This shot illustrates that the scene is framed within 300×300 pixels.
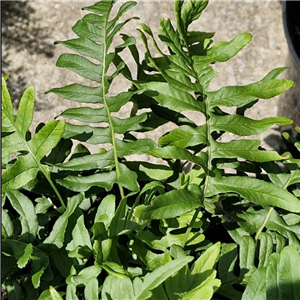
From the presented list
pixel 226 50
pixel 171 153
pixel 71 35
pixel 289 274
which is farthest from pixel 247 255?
pixel 71 35

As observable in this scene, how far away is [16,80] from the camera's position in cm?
165

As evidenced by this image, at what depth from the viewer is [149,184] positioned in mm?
799

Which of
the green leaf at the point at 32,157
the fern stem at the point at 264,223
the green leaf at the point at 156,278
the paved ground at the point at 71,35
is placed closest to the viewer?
the green leaf at the point at 156,278

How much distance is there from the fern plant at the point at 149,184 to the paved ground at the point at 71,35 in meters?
0.77

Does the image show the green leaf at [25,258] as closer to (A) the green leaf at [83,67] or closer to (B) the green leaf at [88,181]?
(B) the green leaf at [88,181]

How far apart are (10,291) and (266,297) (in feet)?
1.39

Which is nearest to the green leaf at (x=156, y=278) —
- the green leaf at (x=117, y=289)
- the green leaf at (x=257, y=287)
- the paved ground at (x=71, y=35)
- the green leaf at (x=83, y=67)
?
the green leaf at (x=117, y=289)

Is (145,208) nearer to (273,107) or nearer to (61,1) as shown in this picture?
(273,107)

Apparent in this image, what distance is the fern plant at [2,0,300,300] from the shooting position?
752mm

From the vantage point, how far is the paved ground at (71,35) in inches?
64.9

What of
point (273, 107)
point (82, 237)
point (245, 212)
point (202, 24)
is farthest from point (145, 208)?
point (202, 24)

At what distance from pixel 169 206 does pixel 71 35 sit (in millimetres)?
1106

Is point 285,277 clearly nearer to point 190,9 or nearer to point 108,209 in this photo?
point 108,209

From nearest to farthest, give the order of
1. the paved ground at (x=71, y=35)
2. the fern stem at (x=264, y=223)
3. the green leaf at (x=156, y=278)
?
1. the green leaf at (x=156, y=278)
2. the fern stem at (x=264, y=223)
3. the paved ground at (x=71, y=35)
